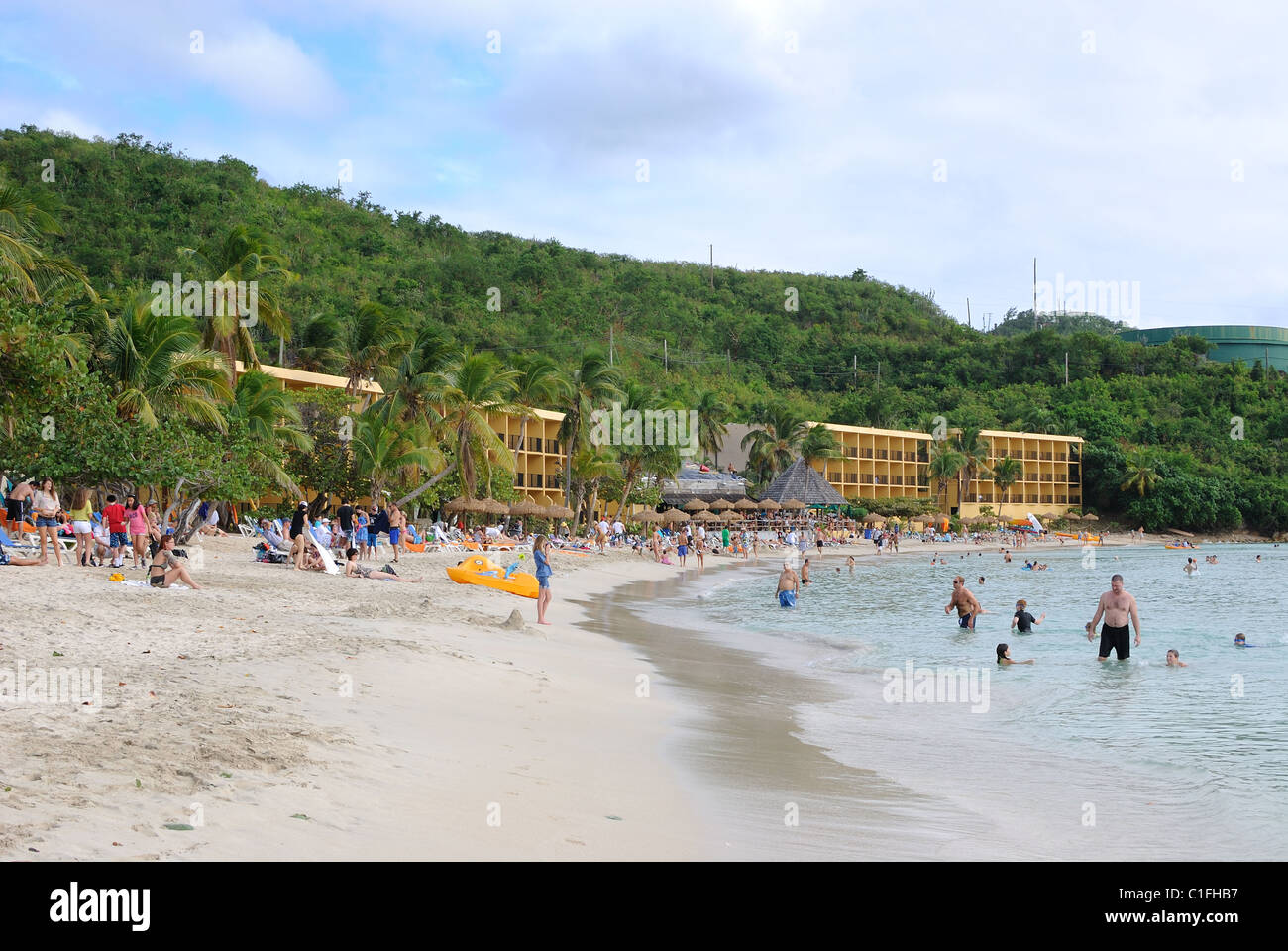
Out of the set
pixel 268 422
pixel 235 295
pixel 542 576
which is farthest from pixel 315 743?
pixel 235 295

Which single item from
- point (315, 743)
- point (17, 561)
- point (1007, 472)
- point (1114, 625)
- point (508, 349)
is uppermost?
point (508, 349)

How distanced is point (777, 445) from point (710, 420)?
15.1 feet

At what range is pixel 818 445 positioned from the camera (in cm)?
6116

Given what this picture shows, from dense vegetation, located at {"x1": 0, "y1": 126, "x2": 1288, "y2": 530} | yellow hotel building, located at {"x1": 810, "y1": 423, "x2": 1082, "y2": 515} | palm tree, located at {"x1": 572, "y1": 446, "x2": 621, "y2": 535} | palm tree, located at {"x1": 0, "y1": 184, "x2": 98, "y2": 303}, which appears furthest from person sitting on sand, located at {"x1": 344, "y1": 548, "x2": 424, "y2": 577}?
yellow hotel building, located at {"x1": 810, "y1": 423, "x2": 1082, "y2": 515}

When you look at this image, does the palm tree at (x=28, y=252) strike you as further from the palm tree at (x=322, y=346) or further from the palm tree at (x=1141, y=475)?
the palm tree at (x=1141, y=475)

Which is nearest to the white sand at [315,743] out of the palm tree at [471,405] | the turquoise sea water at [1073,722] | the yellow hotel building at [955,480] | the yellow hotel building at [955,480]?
the turquoise sea water at [1073,722]

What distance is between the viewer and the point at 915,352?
92.5m

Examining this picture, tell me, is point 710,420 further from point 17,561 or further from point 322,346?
point 17,561

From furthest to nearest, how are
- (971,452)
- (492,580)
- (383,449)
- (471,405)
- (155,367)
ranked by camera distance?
(971,452)
(471,405)
(383,449)
(492,580)
(155,367)

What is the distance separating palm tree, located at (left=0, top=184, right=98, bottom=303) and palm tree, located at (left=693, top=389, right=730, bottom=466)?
124 ft

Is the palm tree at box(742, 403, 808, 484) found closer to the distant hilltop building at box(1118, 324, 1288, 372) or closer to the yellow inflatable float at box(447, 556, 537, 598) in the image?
the yellow inflatable float at box(447, 556, 537, 598)
